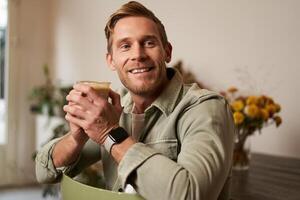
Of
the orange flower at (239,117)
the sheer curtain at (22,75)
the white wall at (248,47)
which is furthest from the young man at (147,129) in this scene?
the sheer curtain at (22,75)

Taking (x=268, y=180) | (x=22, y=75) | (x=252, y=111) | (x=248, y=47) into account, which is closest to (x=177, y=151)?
(x=268, y=180)

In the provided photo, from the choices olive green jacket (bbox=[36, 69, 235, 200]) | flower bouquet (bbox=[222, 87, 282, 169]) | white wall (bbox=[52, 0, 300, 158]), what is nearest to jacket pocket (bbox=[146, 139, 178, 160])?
Result: olive green jacket (bbox=[36, 69, 235, 200])

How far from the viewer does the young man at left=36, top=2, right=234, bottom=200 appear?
2.09 ft

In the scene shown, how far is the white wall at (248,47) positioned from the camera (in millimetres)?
1786

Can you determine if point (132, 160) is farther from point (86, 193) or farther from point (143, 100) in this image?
point (143, 100)

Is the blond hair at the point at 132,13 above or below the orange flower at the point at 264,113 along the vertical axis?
above

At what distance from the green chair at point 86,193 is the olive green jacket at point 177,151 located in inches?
0.8

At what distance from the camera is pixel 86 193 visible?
2.39 ft

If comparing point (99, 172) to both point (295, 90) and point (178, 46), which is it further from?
point (178, 46)

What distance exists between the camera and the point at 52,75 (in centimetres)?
422

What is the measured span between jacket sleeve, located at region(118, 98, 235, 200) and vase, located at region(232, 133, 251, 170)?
89cm

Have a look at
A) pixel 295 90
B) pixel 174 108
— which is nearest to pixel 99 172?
pixel 174 108

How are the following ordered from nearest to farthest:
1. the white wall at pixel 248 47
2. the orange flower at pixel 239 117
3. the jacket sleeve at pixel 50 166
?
the jacket sleeve at pixel 50 166
the orange flower at pixel 239 117
the white wall at pixel 248 47

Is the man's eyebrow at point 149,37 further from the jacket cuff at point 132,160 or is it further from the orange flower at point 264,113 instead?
the orange flower at point 264,113
